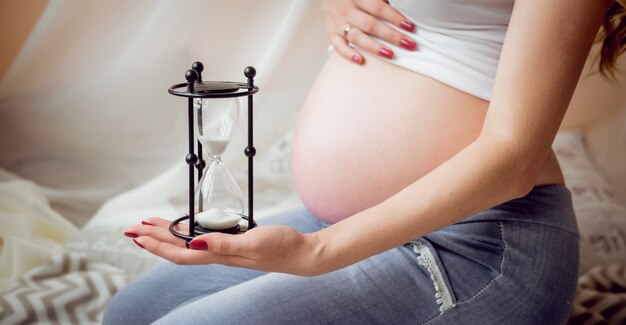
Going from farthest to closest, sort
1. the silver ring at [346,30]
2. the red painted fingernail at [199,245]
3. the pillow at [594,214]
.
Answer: the pillow at [594,214]
the silver ring at [346,30]
the red painted fingernail at [199,245]

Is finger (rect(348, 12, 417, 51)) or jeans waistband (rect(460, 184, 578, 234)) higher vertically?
finger (rect(348, 12, 417, 51))

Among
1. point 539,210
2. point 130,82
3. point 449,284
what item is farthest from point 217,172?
point 130,82

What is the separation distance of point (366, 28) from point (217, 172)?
0.39m

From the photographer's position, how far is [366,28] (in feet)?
3.75

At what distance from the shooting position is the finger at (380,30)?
107 centimetres

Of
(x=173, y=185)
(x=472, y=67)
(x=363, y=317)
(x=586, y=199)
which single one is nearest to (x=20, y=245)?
(x=173, y=185)

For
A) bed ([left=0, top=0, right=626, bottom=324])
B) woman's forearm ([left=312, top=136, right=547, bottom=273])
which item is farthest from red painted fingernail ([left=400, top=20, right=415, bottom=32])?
Result: bed ([left=0, top=0, right=626, bottom=324])

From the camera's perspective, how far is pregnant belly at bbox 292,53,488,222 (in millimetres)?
1026

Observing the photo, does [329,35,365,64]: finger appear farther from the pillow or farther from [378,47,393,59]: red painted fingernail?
the pillow

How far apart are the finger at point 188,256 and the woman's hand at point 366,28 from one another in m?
0.43

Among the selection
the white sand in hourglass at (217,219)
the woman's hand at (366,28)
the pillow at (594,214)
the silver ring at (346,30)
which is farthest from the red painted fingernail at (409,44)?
the pillow at (594,214)

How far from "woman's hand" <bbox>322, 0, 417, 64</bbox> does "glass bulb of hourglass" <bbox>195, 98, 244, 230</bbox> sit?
32cm

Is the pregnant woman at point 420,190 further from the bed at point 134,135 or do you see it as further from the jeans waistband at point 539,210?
the bed at point 134,135

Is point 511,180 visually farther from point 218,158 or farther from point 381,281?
point 218,158
